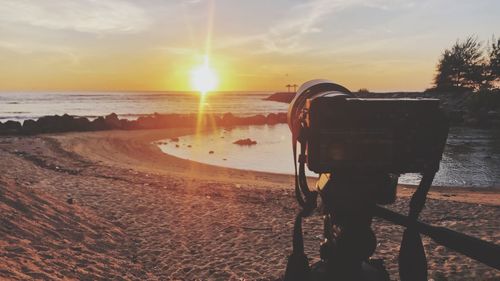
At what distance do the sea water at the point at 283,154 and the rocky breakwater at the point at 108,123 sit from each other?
5616 mm

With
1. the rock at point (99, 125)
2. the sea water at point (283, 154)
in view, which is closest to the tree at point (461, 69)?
the sea water at point (283, 154)

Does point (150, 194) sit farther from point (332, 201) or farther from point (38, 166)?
point (332, 201)

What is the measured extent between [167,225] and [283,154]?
1204 cm

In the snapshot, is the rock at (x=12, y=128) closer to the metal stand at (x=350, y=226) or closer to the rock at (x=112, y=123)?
the rock at (x=112, y=123)

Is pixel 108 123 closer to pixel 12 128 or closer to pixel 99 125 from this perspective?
pixel 99 125

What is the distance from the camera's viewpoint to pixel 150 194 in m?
9.24

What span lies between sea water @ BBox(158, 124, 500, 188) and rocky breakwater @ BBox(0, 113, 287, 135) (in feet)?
18.4

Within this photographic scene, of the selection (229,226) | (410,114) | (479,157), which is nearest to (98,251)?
(229,226)

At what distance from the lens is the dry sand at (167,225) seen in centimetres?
468

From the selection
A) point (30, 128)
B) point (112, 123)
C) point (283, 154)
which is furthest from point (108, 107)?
point (283, 154)

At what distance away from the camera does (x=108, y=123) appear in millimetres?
27859

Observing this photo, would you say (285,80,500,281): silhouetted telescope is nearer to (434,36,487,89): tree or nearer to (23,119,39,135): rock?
(23,119,39,135): rock

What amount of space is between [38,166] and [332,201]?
41.4ft

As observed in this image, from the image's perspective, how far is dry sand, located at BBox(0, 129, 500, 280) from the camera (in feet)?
15.4
